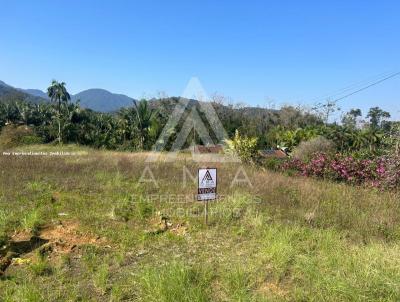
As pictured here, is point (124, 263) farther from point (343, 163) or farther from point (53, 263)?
point (343, 163)

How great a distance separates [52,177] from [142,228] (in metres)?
6.15

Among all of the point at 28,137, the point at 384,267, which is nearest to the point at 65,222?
the point at 384,267

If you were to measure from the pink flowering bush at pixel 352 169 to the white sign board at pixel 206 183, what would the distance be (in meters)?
5.84

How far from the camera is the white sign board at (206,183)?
5.96m

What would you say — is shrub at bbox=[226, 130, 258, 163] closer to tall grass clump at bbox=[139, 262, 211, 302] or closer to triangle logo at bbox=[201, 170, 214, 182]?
triangle logo at bbox=[201, 170, 214, 182]

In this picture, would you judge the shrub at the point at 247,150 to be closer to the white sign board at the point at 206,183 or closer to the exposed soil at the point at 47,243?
the white sign board at the point at 206,183

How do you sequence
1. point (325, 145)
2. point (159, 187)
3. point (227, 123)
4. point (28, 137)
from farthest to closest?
point (227, 123)
point (28, 137)
point (325, 145)
point (159, 187)

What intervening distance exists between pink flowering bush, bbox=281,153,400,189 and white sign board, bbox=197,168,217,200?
5.84 meters

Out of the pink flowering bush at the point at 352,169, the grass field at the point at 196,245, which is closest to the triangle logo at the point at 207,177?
the grass field at the point at 196,245

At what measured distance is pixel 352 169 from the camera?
12.4 m

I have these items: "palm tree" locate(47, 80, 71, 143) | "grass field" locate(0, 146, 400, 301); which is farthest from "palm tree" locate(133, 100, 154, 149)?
"grass field" locate(0, 146, 400, 301)

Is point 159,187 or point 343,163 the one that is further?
point 343,163

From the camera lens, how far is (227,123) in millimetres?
38938

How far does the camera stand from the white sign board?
5959mm
